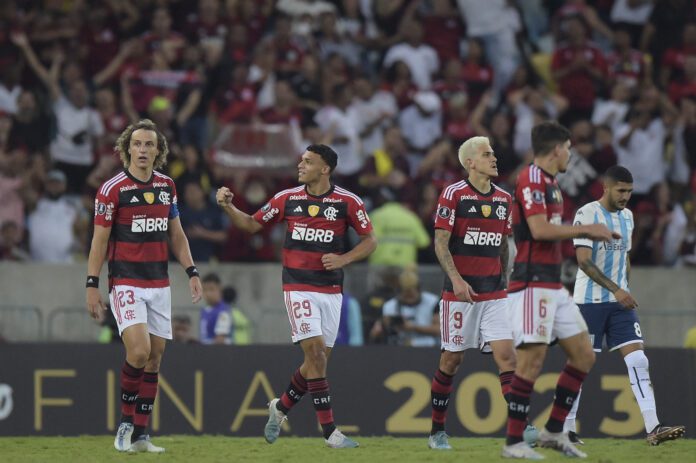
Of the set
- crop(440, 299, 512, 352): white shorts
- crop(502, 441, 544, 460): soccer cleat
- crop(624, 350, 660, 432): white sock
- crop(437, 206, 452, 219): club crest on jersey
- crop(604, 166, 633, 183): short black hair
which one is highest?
crop(604, 166, 633, 183): short black hair

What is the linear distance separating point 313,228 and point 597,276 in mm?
2613

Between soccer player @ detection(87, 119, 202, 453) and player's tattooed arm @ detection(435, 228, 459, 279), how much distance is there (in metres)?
2.16

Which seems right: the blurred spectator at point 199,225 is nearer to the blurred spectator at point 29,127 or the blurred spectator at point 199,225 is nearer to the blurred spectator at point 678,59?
the blurred spectator at point 29,127

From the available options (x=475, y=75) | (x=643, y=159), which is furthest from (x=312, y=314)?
(x=475, y=75)

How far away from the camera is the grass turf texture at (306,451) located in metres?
11.5

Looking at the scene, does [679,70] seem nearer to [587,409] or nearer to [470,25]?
[470,25]

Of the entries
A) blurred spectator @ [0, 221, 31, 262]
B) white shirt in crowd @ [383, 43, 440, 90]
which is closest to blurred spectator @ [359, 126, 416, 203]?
white shirt in crowd @ [383, 43, 440, 90]

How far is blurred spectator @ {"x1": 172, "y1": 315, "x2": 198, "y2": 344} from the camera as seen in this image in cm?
1717

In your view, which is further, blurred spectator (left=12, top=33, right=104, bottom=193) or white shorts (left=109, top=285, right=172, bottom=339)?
blurred spectator (left=12, top=33, right=104, bottom=193)

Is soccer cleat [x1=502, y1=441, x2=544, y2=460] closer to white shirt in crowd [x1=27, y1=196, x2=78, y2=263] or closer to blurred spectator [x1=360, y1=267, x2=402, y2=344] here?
blurred spectator [x1=360, y1=267, x2=402, y2=344]

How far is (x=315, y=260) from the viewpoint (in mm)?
12672

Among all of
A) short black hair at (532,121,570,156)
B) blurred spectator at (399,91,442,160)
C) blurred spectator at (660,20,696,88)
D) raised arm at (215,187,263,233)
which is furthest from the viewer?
blurred spectator at (660,20,696,88)

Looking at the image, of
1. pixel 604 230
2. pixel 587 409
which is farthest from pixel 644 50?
pixel 604 230

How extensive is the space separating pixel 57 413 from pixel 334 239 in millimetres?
5260
